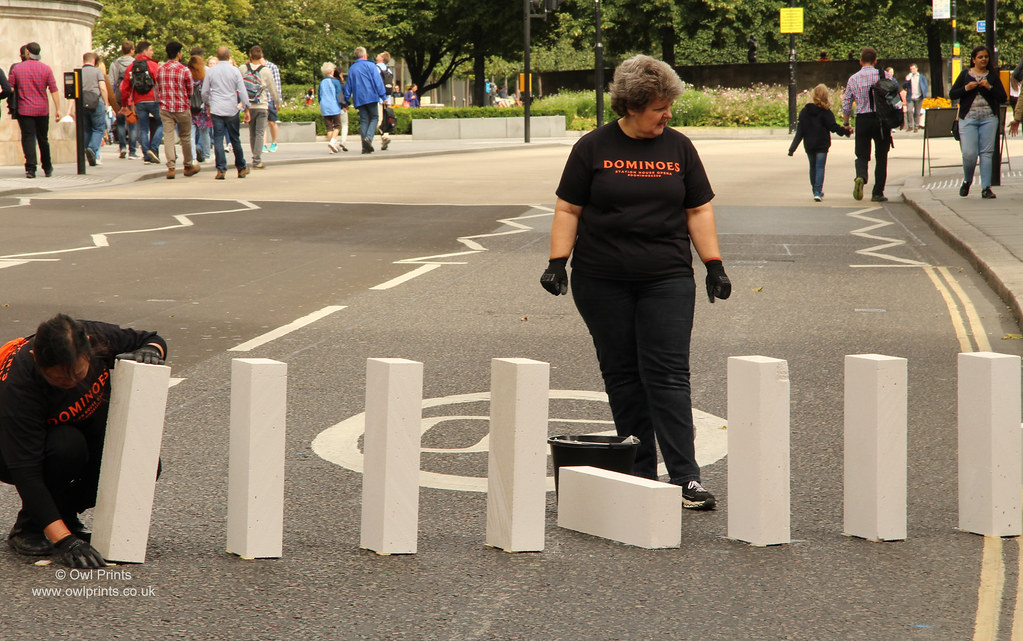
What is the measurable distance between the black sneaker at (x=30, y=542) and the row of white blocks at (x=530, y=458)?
164 millimetres

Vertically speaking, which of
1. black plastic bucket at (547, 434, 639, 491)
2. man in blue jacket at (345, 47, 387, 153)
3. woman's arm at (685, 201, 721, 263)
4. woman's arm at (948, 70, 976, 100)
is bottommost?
black plastic bucket at (547, 434, 639, 491)

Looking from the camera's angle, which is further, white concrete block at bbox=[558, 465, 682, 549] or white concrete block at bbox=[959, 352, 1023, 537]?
white concrete block at bbox=[959, 352, 1023, 537]

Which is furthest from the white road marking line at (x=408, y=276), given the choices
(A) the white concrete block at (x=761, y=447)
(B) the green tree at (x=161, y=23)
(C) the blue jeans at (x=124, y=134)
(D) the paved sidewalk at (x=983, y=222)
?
(B) the green tree at (x=161, y=23)

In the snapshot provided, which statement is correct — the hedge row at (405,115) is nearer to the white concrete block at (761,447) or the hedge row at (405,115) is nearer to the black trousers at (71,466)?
the black trousers at (71,466)

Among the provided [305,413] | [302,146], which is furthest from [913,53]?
[305,413]

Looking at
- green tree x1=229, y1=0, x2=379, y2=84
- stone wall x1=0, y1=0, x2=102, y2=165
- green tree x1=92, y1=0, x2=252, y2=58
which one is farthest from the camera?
green tree x1=229, y1=0, x2=379, y2=84

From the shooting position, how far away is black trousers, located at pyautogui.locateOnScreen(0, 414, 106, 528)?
13.4 feet

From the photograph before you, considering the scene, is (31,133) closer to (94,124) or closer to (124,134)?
(94,124)

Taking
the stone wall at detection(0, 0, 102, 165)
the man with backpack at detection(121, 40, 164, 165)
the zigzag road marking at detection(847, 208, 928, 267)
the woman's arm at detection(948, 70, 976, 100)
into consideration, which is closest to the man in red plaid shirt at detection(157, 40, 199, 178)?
the man with backpack at detection(121, 40, 164, 165)

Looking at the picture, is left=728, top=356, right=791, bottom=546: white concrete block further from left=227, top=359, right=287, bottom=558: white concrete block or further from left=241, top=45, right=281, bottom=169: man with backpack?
left=241, top=45, right=281, bottom=169: man with backpack

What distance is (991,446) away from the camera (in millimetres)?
4457

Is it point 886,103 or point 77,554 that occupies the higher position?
point 886,103

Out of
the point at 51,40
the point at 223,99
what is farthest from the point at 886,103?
the point at 51,40

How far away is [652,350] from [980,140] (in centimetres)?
1236
